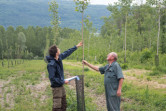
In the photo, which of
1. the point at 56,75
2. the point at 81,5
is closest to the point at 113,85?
the point at 56,75

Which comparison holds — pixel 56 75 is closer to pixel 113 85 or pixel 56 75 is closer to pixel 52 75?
pixel 52 75

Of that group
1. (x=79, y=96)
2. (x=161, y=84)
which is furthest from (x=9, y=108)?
(x=161, y=84)

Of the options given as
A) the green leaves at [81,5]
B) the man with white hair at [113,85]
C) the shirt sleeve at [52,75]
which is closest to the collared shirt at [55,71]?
the shirt sleeve at [52,75]

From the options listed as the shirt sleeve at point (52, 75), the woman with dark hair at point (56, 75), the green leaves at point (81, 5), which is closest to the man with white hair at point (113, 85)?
the woman with dark hair at point (56, 75)

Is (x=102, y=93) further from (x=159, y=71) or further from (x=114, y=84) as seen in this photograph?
(x=159, y=71)

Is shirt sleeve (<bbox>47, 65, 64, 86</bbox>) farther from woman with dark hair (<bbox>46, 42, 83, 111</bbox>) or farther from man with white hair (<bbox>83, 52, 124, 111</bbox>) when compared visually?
man with white hair (<bbox>83, 52, 124, 111</bbox>)

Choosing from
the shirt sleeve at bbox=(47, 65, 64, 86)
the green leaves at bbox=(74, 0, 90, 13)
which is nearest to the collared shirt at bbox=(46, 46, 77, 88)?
the shirt sleeve at bbox=(47, 65, 64, 86)

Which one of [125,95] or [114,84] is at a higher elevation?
[114,84]

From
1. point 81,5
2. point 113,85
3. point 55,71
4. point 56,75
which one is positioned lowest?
point 113,85

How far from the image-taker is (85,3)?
607 centimetres

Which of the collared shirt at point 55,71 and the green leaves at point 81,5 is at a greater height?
the green leaves at point 81,5

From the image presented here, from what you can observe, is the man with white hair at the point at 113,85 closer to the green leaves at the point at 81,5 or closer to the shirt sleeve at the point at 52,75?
the shirt sleeve at the point at 52,75

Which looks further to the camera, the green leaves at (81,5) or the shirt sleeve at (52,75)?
the green leaves at (81,5)

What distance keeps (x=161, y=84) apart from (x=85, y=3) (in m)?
6.91
